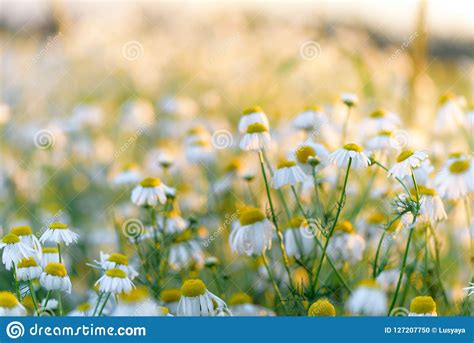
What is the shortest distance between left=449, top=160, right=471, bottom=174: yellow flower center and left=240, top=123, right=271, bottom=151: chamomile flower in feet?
1.74

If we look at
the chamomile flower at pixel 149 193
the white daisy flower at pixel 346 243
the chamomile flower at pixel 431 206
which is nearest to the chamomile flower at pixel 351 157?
the chamomile flower at pixel 431 206

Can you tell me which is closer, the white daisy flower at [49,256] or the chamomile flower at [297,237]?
the white daisy flower at [49,256]

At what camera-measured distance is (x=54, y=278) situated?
1535 millimetres

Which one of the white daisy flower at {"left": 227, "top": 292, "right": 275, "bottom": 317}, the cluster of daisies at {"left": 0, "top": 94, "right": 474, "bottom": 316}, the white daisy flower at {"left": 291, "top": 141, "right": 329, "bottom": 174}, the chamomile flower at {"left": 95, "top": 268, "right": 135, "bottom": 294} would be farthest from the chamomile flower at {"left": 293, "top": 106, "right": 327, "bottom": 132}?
the chamomile flower at {"left": 95, "top": 268, "right": 135, "bottom": 294}

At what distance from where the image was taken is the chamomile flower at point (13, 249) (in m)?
1.51

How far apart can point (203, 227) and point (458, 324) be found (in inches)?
39.3

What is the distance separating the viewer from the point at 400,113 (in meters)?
3.41

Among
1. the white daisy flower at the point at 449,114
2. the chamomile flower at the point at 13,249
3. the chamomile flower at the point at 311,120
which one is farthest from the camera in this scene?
the white daisy flower at the point at 449,114

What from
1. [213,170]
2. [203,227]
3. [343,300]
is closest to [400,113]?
[213,170]

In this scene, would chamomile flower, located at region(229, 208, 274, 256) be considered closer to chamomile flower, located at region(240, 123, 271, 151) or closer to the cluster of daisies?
the cluster of daisies

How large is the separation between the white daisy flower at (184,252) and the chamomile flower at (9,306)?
645 millimetres

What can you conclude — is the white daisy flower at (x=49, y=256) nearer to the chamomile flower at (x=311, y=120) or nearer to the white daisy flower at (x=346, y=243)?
the white daisy flower at (x=346, y=243)

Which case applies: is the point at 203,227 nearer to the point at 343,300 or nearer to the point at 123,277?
the point at 343,300

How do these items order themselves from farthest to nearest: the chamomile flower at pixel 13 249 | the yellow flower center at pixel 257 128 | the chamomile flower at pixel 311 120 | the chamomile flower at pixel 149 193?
the chamomile flower at pixel 311 120 < the chamomile flower at pixel 149 193 < the yellow flower center at pixel 257 128 < the chamomile flower at pixel 13 249
